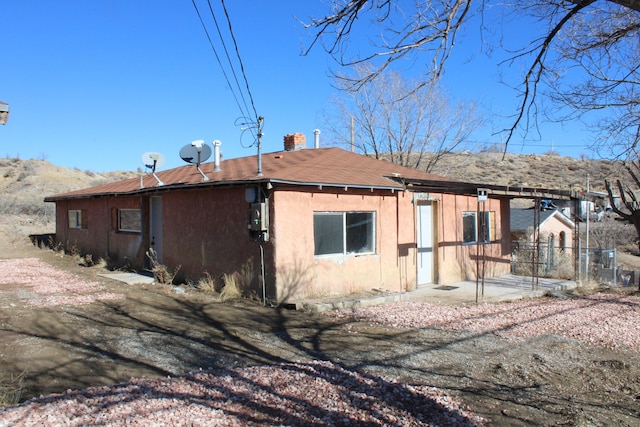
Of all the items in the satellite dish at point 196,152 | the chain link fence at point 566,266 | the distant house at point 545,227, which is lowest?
the chain link fence at point 566,266

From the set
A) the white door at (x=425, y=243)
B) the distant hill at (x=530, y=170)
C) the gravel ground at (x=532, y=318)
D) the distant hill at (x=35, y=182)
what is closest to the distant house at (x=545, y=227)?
the white door at (x=425, y=243)

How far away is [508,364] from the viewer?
21.7 feet

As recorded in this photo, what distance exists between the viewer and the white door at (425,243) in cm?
1395

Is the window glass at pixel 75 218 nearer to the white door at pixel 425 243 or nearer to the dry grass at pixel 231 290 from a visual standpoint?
the dry grass at pixel 231 290

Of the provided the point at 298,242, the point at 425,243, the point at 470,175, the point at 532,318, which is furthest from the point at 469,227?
the point at 470,175

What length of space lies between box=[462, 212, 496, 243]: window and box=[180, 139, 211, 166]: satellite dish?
7672 millimetres

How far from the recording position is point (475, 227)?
52.5 feet

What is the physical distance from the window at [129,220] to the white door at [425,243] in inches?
331

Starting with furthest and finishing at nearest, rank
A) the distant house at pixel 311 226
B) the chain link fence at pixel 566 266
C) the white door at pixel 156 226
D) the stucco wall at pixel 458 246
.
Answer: the chain link fence at pixel 566 266 → the white door at pixel 156 226 → the stucco wall at pixel 458 246 → the distant house at pixel 311 226

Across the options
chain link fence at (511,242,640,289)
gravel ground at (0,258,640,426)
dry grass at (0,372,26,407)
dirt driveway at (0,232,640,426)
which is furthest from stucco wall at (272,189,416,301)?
chain link fence at (511,242,640,289)

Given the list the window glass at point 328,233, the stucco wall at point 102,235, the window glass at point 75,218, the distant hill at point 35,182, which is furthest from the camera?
the distant hill at point 35,182

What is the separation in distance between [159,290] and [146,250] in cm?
374

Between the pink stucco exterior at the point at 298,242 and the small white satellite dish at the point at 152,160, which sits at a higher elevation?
the small white satellite dish at the point at 152,160

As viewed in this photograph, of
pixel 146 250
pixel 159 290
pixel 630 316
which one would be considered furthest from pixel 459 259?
pixel 146 250
